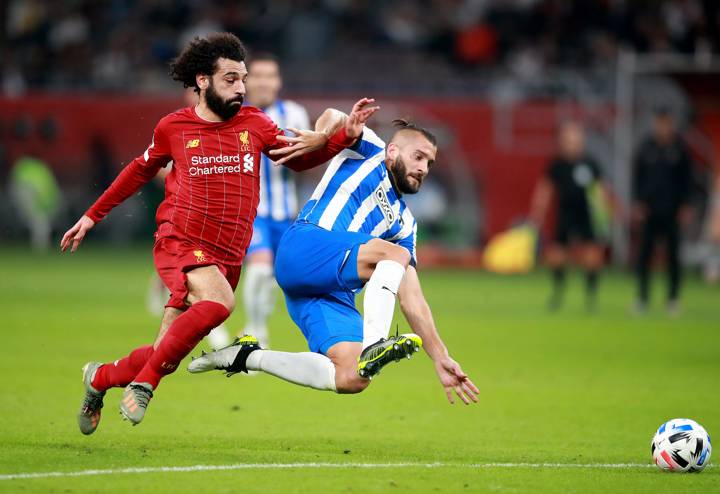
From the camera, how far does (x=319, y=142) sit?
7.29 m

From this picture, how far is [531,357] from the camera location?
12703mm

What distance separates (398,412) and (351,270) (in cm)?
231

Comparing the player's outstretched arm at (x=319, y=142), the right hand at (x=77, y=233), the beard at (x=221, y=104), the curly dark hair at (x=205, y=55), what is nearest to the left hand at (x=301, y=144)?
the player's outstretched arm at (x=319, y=142)

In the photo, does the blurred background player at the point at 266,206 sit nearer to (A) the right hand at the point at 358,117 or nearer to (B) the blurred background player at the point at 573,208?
(A) the right hand at the point at 358,117

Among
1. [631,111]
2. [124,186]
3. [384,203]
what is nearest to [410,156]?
[384,203]

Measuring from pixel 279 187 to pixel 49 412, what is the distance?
10.9 feet

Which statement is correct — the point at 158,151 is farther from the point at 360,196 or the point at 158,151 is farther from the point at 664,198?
the point at 664,198

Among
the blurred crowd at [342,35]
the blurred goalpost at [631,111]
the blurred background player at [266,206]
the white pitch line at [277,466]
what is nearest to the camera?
the white pitch line at [277,466]

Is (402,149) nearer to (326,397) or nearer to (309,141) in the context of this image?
(309,141)

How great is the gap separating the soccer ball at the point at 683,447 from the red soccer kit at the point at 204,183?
2.38 metres

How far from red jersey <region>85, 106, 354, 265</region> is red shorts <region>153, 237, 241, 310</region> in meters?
0.04

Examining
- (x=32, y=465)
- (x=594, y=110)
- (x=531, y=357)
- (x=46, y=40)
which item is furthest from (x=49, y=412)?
(x=46, y=40)

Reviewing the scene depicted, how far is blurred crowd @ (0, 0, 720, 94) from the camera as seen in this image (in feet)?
89.2

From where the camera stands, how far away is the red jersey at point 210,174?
7.21m
